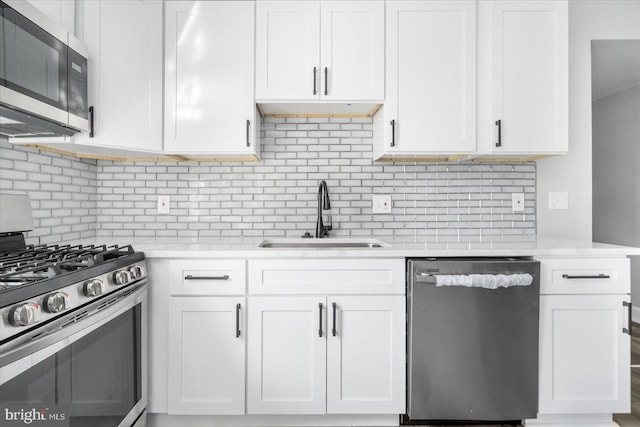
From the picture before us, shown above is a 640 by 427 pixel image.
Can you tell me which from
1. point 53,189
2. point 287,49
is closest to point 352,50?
point 287,49

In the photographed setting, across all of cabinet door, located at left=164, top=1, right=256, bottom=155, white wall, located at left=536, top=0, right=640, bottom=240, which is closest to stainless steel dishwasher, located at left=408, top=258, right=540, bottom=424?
white wall, located at left=536, top=0, right=640, bottom=240

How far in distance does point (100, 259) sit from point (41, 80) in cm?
79

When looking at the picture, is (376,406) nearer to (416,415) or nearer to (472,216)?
(416,415)

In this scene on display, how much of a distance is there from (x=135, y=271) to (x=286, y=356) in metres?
0.85

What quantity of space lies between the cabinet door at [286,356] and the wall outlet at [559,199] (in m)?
1.80

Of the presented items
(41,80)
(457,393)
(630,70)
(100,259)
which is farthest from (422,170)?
(630,70)

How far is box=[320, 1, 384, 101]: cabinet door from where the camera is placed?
79.8 inches

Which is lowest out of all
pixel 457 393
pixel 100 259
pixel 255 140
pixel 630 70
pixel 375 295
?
pixel 457 393

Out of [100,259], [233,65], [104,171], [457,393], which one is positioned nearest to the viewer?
[100,259]

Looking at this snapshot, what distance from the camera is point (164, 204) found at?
2.39m

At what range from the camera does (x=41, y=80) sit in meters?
1.47

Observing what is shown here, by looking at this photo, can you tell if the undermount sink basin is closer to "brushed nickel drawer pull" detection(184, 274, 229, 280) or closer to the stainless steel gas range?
"brushed nickel drawer pull" detection(184, 274, 229, 280)

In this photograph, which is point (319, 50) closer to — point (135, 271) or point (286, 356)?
point (135, 271)

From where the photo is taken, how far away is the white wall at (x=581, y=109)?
7.86 feet
